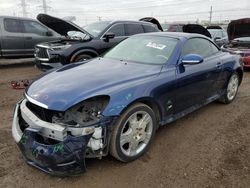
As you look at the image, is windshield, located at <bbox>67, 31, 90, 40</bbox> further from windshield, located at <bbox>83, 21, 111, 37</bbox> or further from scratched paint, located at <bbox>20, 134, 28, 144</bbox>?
scratched paint, located at <bbox>20, 134, 28, 144</bbox>

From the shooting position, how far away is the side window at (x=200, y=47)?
4.33m

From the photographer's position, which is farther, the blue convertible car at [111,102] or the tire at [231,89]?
the tire at [231,89]

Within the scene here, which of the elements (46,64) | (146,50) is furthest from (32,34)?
(146,50)

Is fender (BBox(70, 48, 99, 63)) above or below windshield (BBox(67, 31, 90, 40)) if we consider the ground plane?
below

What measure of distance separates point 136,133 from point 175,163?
61 centimetres

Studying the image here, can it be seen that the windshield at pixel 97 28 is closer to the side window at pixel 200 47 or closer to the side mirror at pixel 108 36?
the side mirror at pixel 108 36

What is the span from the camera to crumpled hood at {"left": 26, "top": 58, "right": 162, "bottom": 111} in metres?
2.90

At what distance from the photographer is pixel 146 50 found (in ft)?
13.9

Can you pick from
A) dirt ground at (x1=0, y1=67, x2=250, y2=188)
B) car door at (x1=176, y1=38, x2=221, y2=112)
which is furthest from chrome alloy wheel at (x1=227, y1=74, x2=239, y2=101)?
dirt ground at (x1=0, y1=67, x2=250, y2=188)

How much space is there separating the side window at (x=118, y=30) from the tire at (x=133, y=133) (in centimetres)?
539

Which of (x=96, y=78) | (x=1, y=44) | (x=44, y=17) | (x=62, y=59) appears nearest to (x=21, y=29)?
(x=1, y=44)

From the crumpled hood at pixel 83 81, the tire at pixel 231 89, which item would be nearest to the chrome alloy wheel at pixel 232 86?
the tire at pixel 231 89

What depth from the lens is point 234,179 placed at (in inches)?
119

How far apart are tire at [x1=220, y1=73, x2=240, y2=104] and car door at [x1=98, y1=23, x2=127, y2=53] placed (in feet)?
12.2
